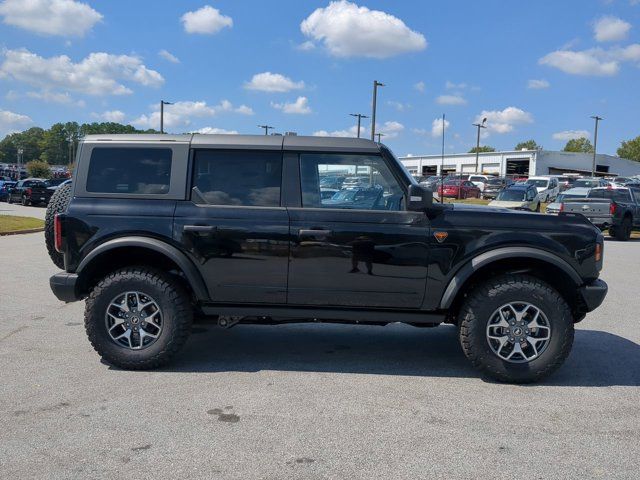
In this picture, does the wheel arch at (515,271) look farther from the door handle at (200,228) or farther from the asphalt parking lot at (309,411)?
the door handle at (200,228)

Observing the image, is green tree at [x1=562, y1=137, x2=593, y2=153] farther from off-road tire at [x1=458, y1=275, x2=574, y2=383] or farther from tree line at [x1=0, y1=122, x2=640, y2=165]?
off-road tire at [x1=458, y1=275, x2=574, y2=383]

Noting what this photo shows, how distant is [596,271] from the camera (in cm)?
480

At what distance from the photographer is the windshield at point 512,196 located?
2356cm

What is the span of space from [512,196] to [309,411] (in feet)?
71.1

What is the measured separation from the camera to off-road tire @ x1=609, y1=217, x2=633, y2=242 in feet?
63.6

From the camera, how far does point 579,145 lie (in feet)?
447

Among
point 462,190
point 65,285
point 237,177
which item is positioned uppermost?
point 462,190

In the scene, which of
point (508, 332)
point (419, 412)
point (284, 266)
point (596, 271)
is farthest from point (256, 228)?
point (596, 271)

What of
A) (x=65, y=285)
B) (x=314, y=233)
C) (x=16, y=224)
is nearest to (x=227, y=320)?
(x=314, y=233)

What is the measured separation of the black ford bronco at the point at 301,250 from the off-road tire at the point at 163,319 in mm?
12

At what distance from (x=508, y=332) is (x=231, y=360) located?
2.48 meters

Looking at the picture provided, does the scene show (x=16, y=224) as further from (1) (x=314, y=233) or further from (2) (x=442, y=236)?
(2) (x=442, y=236)

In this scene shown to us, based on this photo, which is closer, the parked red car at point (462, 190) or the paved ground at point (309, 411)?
the paved ground at point (309, 411)

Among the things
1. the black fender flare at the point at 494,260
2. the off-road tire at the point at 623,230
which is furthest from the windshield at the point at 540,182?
the black fender flare at the point at 494,260
